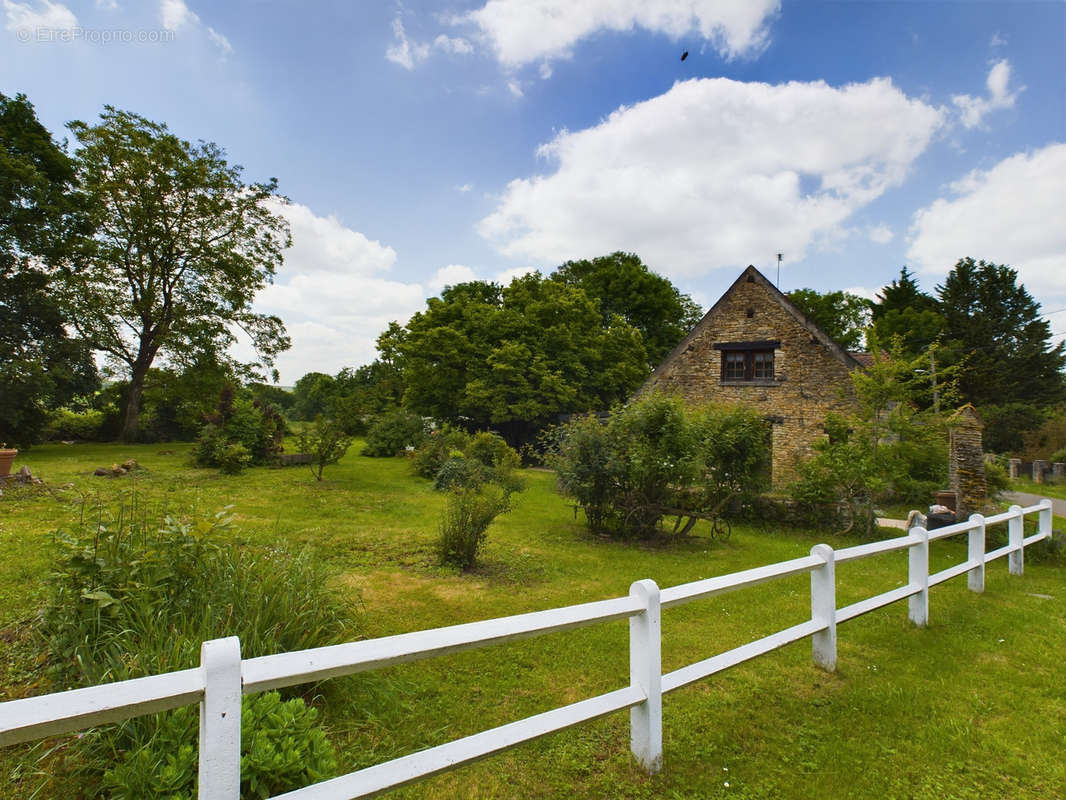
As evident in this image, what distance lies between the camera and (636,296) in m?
33.7

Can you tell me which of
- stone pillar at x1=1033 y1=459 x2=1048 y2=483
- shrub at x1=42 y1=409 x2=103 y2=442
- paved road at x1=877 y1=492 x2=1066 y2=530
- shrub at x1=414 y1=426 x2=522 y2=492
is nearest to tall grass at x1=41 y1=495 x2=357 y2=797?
shrub at x1=414 y1=426 x2=522 y2=492

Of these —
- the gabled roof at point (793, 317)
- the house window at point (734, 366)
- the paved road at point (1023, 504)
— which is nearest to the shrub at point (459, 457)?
the gabled roof at point (793, 317)

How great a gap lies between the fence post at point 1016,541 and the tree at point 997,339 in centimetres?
2612

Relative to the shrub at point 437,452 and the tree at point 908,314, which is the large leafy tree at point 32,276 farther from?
the tree at point 908,314

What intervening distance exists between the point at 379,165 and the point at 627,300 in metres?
24.9

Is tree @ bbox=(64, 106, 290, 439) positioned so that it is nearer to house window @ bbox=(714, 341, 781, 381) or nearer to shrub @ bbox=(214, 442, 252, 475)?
shrub @ bbox=(214, 442, 252, 475)

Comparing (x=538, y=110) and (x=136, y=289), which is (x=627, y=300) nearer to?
(x=538, y=110)

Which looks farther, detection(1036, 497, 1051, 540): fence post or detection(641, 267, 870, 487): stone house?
detection(641, 267, 870, 487): stone house

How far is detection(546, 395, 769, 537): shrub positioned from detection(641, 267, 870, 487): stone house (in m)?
6.08

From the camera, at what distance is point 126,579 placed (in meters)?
3.45

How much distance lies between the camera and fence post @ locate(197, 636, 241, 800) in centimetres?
139

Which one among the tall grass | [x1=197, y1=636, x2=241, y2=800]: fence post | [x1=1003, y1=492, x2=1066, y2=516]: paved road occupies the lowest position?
[x1=1003, y1=492, x2=1066, y2=516]: paved road

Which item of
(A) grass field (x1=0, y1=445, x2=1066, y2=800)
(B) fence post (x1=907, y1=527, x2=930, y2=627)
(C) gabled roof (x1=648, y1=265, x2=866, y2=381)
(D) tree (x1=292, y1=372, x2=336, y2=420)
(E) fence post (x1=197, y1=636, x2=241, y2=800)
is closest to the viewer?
(E) fence post (x1=197, y1=636, x2=241, y2=800)

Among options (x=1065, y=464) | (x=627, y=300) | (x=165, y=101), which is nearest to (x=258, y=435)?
(x=165, y=101)
